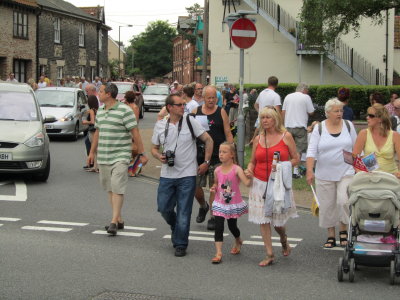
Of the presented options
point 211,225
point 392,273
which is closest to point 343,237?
point 392,273

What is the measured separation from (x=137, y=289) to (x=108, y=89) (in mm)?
3314

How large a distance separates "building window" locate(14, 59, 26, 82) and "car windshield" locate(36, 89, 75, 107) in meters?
18.7

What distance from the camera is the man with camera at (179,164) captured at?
7.80 metres

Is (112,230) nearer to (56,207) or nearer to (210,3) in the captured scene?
(56,207)

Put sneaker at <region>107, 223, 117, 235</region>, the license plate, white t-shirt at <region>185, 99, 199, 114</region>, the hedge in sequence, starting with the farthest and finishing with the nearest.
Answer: the hedge < the license plate < white t-shirt at <region>185, 99, 199, 114</region> < sneaker at <region>107, 223, 117, 235</region>

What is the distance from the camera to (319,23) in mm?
19594

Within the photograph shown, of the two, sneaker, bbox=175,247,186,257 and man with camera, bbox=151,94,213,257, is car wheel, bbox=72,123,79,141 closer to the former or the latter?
man with camera, bbox=151,94,213,257

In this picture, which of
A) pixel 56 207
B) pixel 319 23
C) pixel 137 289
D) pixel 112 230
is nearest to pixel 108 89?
pixel 112 230

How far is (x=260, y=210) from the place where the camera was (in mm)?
7340

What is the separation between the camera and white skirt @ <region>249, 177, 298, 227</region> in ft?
24.0

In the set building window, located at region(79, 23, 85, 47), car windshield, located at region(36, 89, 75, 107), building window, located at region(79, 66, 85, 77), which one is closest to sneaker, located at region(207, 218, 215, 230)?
car windshield, located at region(36, 89, 75, 107)

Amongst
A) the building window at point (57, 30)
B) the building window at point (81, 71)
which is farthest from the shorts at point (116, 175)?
the building window at point (81, 71)

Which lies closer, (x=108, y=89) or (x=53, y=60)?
(x=108, y=89)

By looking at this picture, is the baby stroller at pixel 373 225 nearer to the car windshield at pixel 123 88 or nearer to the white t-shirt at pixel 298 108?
the white t-shirt at pixel 298 108
